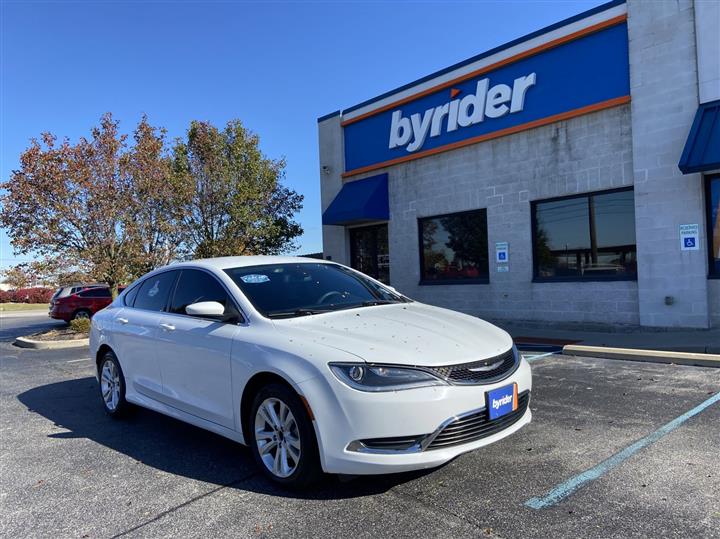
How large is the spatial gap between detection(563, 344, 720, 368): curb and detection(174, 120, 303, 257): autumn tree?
11.7 m

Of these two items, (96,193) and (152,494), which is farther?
(96,193)

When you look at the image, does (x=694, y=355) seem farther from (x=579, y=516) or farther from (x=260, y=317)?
(x=260, y=317)

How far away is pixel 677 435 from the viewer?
450 centimetres

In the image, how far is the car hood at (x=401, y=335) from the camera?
3422mm

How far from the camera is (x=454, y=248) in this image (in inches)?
540

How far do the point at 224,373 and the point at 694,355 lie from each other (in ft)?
22.3

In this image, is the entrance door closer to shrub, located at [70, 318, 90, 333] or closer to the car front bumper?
shrub, located at [70, 318, 90, 333]

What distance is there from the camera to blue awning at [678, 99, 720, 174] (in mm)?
8978

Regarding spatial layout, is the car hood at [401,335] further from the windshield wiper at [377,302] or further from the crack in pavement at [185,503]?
the crack in pavement at [185,503]

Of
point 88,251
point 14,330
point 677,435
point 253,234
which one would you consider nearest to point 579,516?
point 677,435

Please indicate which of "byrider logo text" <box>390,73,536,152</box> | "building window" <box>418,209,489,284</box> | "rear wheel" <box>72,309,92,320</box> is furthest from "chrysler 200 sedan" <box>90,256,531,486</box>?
"rear wheel" <box>72,309,92,320</box>

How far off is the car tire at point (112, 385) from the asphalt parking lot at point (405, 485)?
162mm

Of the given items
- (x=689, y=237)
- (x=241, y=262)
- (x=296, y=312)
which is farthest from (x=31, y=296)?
(x=296, y=312)

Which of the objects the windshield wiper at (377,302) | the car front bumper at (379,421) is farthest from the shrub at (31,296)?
the car front bumper at (379,421)
